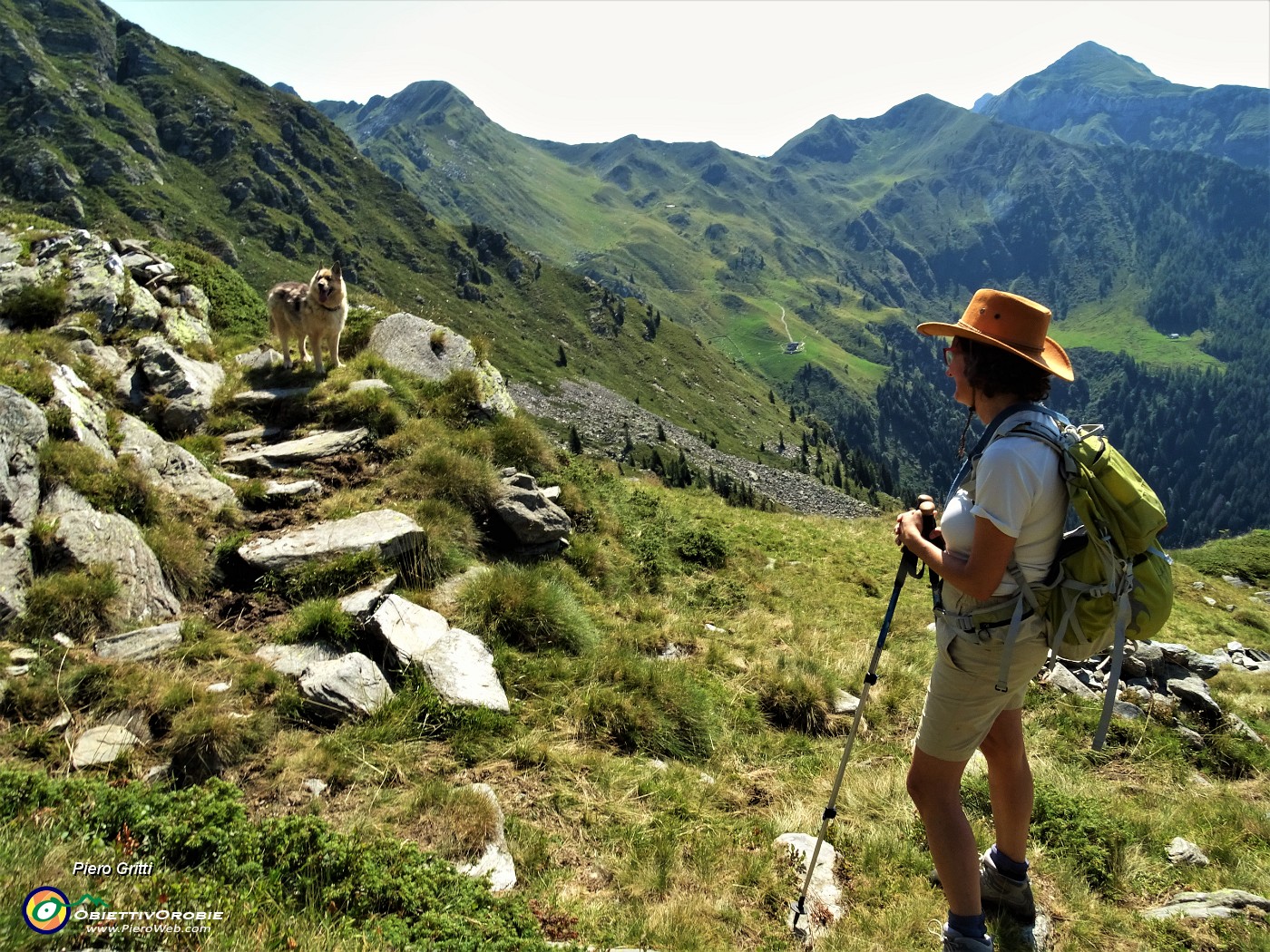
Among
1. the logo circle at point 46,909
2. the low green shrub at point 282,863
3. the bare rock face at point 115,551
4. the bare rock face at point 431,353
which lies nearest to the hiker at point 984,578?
the low green shrub at point 282,863

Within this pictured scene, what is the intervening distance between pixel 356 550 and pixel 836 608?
409 inches

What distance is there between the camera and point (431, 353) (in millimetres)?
16703

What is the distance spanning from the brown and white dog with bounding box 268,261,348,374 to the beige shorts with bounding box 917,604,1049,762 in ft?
47.9

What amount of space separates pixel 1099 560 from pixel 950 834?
2125 mm

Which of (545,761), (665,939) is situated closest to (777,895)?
(665,939)

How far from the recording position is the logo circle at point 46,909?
3323 millimetres

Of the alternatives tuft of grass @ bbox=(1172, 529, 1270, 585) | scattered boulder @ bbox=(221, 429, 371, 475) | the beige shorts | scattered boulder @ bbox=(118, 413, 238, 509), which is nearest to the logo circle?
the beige shorts

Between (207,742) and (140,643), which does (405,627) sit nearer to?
(207,742)

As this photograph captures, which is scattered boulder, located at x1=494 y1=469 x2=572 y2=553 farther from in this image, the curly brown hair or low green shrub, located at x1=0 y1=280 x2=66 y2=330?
low green shrub, located at x1=0 y1=280 x2=66 y2=330

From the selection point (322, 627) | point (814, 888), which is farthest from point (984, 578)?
point (322, 627)

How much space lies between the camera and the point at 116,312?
48.4ft

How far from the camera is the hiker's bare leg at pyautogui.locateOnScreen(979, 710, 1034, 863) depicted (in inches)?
193

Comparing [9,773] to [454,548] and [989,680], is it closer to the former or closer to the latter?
[454,548]

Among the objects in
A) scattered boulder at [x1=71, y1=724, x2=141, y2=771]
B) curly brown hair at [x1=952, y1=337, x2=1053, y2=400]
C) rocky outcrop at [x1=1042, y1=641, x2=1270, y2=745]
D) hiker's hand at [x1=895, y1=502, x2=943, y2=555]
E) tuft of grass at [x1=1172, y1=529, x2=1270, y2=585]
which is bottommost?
tuft of grass at [x1=1172, y1=529, x2=1270, y2=585]
